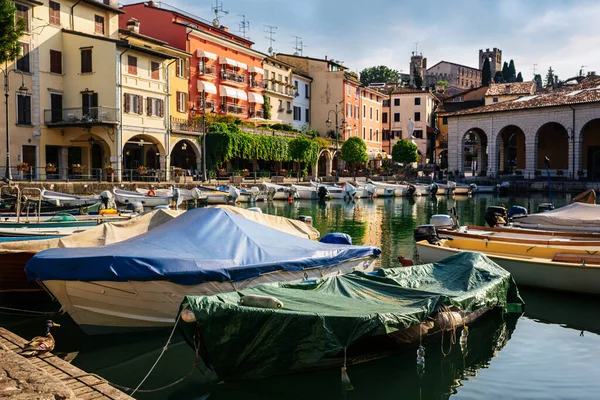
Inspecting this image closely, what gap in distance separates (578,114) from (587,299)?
46.6 m

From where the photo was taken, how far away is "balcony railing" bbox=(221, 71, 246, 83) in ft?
180

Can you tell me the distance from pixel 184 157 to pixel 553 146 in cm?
3804

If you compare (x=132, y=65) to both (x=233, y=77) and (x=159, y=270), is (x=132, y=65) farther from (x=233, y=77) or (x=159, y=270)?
(x=159, y=270)

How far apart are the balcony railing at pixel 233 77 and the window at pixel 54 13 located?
1725 centimetres

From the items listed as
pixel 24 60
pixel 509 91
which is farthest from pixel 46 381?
pixel 509 91

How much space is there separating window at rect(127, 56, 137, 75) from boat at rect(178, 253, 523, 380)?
3609 cm

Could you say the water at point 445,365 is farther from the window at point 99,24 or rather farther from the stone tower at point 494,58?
the stone tower at point 494,58

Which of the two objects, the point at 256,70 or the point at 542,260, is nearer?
the point at 542,260

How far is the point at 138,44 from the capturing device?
45.1 m

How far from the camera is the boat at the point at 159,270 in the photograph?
9875mm

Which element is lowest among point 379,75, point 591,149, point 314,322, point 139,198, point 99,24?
point 314,322

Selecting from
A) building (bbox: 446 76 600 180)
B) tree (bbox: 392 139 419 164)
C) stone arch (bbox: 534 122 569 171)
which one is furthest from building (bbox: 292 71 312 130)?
stone arch (bbox: 534 122 569 171)

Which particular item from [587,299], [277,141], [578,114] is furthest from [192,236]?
[578,114]

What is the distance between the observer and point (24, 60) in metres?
38.5
